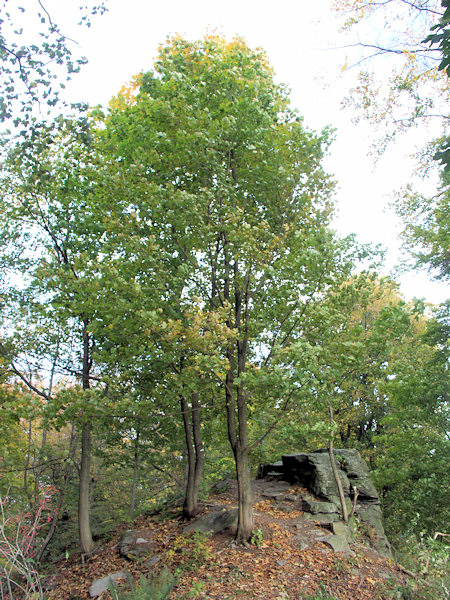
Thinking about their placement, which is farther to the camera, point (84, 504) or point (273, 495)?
point (273, 495)

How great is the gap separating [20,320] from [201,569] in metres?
7.50

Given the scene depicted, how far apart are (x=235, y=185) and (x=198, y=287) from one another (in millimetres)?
2147

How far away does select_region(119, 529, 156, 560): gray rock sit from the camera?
285 inches

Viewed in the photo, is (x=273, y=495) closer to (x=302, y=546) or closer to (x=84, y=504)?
(x=302, y=546)

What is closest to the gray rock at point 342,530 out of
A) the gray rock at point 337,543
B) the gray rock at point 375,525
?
the gray rock at point 337,543

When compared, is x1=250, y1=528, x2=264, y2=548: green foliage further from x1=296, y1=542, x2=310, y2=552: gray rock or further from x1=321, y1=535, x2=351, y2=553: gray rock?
x1=321, y1=535, x2=351, y2=553: gray rock

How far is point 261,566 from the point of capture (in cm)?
589

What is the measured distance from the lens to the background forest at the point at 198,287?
5887 millimetres

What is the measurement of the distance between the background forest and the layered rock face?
26.5 inches

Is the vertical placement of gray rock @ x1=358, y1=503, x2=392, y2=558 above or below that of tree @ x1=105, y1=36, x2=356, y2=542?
below

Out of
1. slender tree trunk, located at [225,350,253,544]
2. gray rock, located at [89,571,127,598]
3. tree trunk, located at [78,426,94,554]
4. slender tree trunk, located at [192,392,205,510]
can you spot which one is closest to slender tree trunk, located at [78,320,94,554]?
tree trunk, located at [78,426,94,554]

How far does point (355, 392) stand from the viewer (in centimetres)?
1570

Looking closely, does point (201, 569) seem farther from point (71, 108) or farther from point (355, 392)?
point (355, 392)

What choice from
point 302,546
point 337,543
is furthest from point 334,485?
point 302,546
